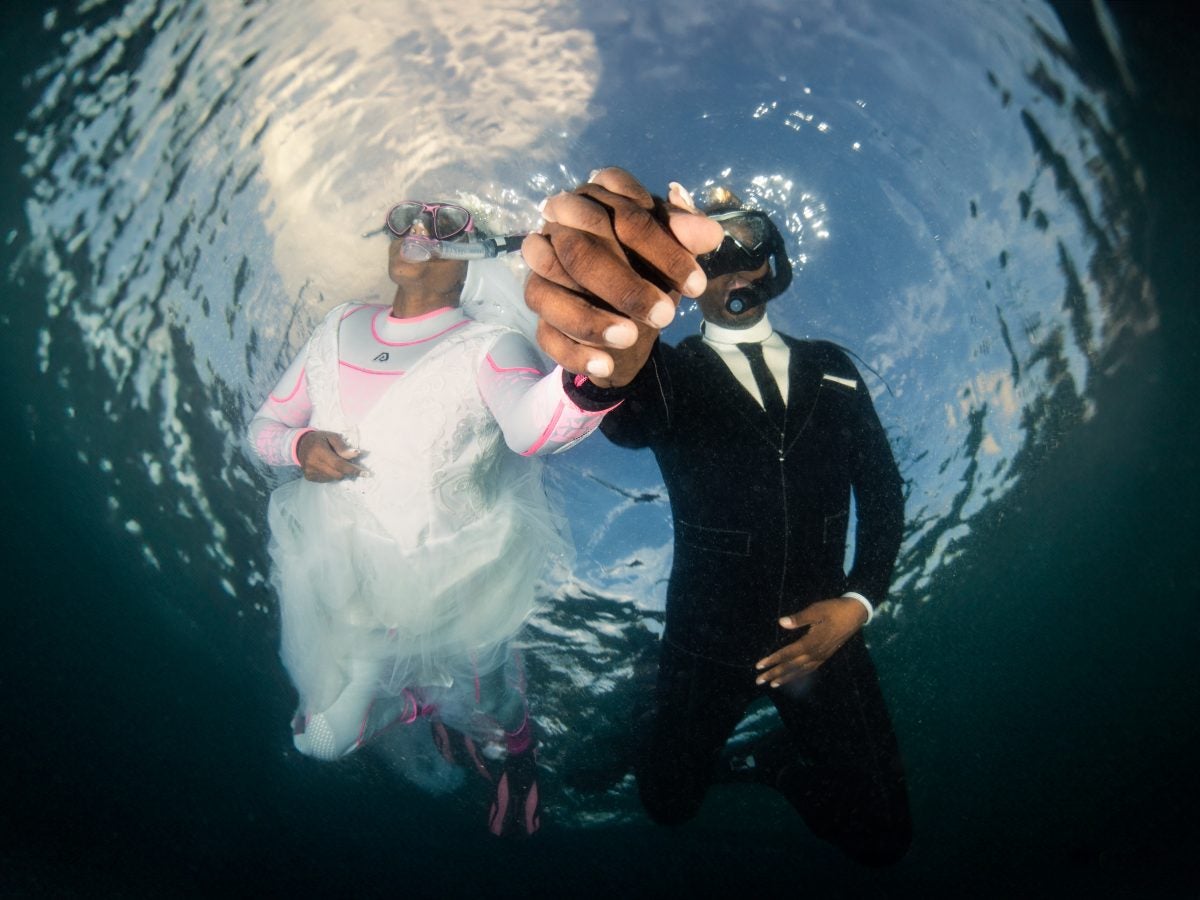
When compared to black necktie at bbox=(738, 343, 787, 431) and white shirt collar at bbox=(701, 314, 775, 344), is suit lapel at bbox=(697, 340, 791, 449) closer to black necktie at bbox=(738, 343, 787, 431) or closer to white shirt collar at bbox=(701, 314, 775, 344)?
black necktie at bbox=(738, 343, 787, 431)

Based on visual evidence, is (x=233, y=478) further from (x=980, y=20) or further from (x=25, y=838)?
(x=980, y=20)

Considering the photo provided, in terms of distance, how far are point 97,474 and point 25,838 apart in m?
7.24

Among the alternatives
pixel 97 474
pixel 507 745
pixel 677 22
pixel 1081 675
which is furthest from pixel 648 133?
pixel 1081 675

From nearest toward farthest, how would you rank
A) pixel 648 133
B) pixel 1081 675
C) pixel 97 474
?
pixel 648 133 → pixel 97 474 → pixel 1081 675

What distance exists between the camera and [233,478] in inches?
347

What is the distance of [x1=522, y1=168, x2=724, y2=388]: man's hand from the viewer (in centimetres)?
128

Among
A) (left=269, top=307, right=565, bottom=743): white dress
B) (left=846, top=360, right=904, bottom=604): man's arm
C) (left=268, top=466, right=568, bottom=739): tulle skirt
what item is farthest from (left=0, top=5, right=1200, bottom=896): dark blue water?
(left=268, top=466, right=568, bottom=739): tulle skirt

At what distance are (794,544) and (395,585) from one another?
10.9 ft

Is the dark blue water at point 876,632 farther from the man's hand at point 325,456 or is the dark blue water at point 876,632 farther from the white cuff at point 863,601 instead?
the man's hand at point 325,456

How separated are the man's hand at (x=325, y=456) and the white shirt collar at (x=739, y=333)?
9.78ft

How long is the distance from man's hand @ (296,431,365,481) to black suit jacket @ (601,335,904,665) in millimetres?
2252

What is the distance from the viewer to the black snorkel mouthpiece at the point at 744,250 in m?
3.98

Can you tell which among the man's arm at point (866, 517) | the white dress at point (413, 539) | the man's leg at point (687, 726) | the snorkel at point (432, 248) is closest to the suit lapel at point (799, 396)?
the man's arm at point (866, 517)

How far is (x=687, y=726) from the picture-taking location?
15.6 feet
